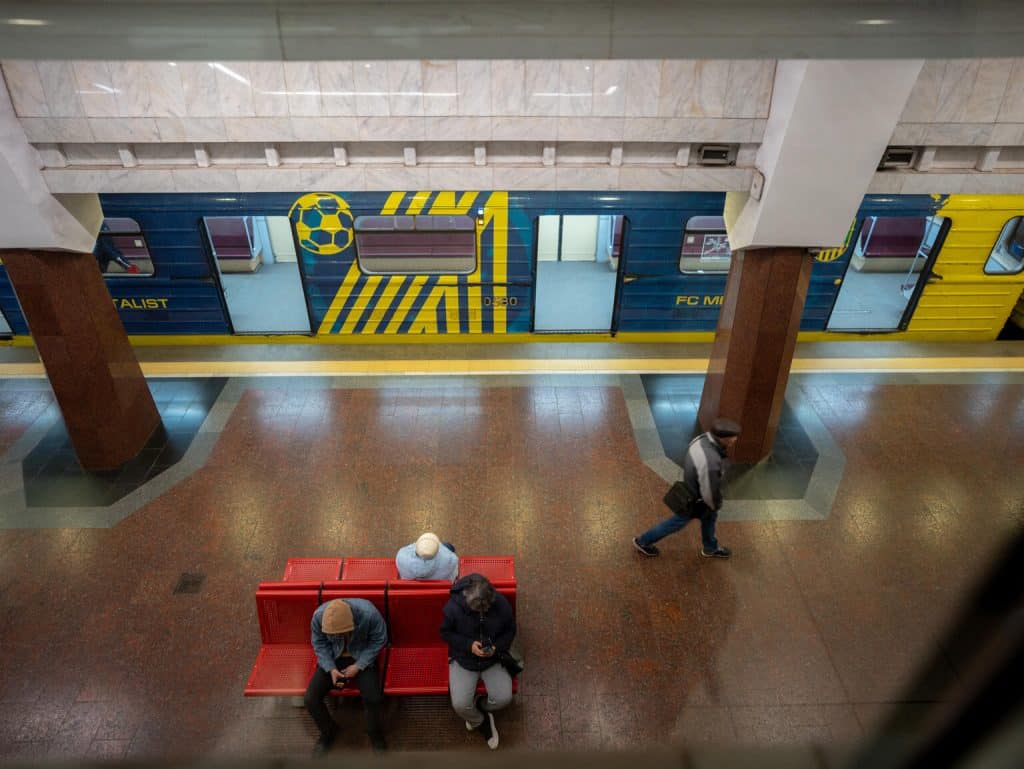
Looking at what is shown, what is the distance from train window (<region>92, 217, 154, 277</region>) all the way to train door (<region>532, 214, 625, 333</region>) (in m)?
4.95

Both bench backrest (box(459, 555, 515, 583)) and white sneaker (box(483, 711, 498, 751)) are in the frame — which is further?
bench backrest (box(459, 555, 515, 583))

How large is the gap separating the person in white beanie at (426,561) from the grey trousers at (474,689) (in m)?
0.62

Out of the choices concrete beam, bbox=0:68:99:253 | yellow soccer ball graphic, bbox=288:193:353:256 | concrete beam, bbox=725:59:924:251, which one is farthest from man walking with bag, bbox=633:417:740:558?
concrete beam, bbox=0:68:99:253

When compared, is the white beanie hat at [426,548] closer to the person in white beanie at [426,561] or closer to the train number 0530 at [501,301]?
the person in white beanie at [426,561]

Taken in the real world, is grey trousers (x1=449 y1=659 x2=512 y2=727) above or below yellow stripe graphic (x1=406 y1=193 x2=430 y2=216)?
below

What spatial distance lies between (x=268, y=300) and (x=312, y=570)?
252 inches

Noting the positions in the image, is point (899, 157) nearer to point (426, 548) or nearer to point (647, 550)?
point (647, 550)

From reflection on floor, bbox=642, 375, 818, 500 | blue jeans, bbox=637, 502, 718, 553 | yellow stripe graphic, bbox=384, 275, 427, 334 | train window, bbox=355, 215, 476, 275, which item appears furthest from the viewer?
yellow stripe graphic, bbox=384, 275, 427, 334

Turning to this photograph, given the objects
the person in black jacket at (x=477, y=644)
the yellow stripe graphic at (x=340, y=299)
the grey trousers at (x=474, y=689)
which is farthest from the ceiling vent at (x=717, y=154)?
the grey trousers at (x=474, y=689)

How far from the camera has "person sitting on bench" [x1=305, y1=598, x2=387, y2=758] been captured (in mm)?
4289

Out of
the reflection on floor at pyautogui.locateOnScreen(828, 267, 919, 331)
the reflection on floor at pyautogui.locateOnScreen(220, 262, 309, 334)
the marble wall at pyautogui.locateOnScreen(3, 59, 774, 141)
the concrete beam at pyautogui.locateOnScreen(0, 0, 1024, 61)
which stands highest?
the concrete beam at pyautogui.locateOnScreen(0, 0, 1024, 61)

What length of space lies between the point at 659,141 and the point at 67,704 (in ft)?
20.6

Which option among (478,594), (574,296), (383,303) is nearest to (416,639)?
(478,594)

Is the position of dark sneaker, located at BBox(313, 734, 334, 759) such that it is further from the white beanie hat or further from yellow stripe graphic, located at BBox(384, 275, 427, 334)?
yellow stripe graphic, located at BBox(384, 275, 427, 334)
